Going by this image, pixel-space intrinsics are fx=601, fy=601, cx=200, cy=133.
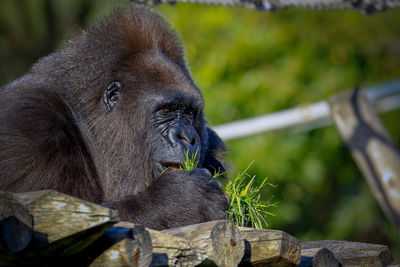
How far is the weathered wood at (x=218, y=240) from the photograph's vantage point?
8.04 feet

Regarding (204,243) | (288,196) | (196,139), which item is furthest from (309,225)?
(204,243)

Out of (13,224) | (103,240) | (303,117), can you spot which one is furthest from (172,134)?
(303,117)

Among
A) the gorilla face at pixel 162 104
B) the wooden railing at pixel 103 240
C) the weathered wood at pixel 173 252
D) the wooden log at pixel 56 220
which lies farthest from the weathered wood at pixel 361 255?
the wooden log at pixel 56 220

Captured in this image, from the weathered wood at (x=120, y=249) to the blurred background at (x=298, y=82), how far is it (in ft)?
23.2

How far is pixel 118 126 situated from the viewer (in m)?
3.86

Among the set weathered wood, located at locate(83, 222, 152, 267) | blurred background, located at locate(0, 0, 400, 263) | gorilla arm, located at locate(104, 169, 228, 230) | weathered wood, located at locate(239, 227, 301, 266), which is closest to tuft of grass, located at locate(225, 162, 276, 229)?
gorilla arm, located at locate(104, 169, 228, 230)

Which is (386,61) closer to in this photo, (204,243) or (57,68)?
(57,68)

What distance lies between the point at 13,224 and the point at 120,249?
17.3 inches

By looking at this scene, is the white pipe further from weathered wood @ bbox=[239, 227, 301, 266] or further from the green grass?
weathered wood @ bbox=[239, 227, 301, 266]

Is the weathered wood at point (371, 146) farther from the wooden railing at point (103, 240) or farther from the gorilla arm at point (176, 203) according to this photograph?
the wooden railing at point (103, 240)

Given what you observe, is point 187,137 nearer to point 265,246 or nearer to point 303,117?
point 265,246

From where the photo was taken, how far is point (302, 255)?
9.99ft

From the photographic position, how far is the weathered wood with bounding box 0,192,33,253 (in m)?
1.88

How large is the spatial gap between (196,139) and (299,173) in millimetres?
6732
